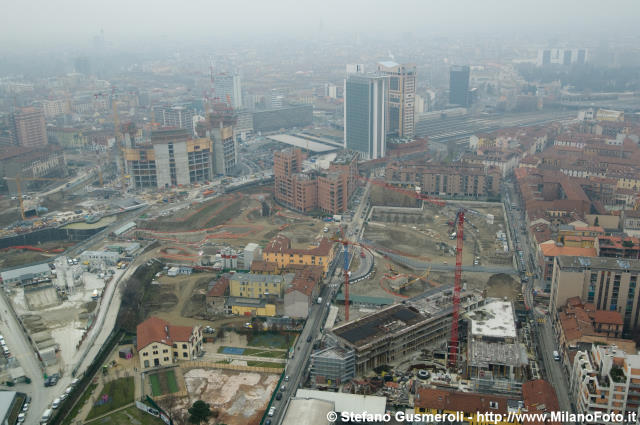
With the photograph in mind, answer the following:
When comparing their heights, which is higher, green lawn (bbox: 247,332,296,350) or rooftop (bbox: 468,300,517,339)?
rooftop (bbox: 468,300,517,339)

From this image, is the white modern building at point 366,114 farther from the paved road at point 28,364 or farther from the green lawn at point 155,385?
the green lawn at point 155,385

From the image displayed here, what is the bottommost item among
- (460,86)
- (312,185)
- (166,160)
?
(312,185)

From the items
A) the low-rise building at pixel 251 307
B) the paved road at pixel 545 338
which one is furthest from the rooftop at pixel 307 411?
the paved road at pixel 545 338

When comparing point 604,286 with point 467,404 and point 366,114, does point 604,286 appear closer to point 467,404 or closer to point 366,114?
point 467,404

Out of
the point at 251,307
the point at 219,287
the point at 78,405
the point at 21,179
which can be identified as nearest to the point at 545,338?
the point at 251,307

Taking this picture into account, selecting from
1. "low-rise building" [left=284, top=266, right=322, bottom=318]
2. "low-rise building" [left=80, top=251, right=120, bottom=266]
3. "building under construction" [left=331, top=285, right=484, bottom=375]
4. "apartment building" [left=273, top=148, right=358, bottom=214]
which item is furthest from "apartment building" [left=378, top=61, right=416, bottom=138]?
"building under construction" [left=331, top=285, right=484, bottom=375]

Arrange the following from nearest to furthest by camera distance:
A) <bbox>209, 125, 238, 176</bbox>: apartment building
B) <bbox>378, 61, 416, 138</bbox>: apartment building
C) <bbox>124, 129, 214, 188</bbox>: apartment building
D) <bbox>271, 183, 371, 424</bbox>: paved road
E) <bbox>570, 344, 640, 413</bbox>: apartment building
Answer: <bbox>570, 344, 640, 413</bbox>: apartment building < <bbox>271, 183, 371, 424</bbox>: paved road < <bbox>124, 129, 214, 188</bbox>: apartment building < <bbox>209, 125, 238, 176</bbox>: apartment building < <bbox>378, 61, 416, 138</bbox>: apartment building

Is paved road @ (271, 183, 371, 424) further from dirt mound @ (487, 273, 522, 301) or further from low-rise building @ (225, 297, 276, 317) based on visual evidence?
dirt mound @ (487, 273, 522, 301)
